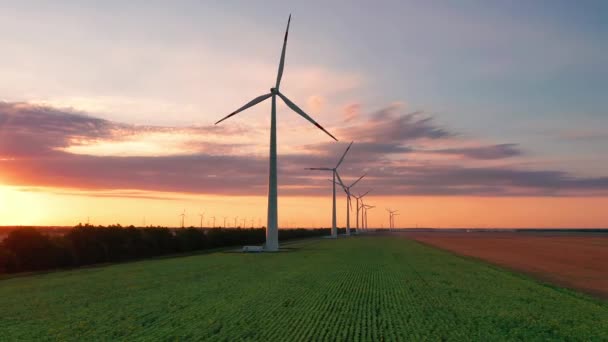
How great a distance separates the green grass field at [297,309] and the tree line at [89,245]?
15766mm

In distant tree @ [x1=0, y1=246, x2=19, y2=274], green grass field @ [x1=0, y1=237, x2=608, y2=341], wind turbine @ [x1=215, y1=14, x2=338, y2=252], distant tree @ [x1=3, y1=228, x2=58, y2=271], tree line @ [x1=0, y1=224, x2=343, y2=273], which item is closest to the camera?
green grass field @ [x1=0, y1=237, x2=608, y2=341]

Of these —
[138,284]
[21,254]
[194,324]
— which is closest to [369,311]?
[194,324]

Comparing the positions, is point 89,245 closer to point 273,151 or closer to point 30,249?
point 30,249

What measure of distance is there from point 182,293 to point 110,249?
41083mm

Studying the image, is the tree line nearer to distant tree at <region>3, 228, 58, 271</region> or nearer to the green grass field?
distant tree at <region>3, 228, 58, 271</region>

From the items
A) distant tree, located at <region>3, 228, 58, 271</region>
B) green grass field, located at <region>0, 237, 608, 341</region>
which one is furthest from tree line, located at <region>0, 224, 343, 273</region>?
green grass field, located at <region>0, 237, 608, 341</region>

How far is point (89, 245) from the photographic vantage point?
61625mm

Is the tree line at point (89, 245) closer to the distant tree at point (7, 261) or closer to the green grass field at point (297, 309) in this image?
the distant tree at point (7, 261)

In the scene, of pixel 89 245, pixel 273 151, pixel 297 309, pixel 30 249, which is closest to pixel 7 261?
pixel 30 249

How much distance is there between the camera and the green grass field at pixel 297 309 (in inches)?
731

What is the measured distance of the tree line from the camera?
169 ft

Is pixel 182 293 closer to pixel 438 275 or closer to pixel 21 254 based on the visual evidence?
pixel 438 275

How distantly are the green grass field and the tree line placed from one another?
1577cm

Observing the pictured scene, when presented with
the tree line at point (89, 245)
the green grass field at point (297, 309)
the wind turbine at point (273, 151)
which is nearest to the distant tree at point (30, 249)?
the tree line at point (89, 245)
